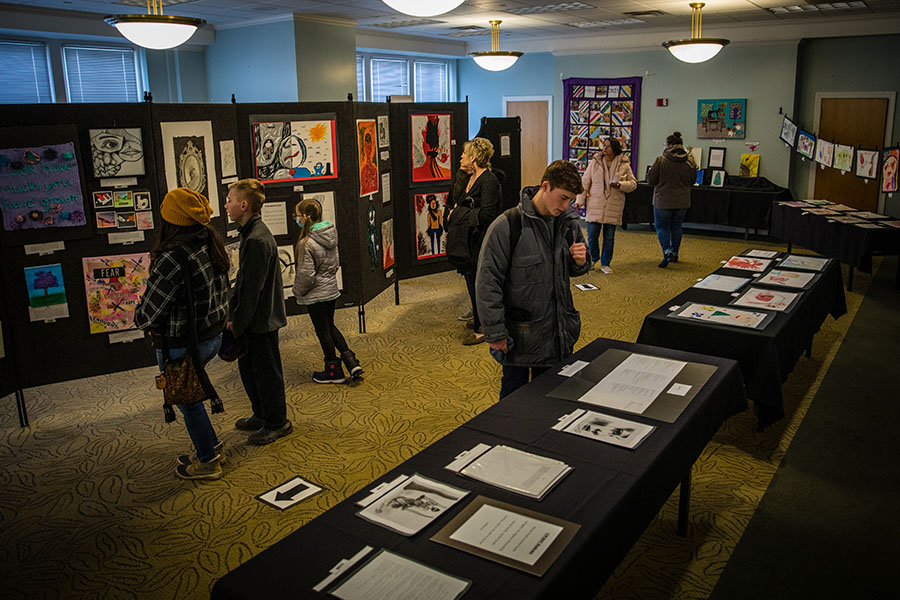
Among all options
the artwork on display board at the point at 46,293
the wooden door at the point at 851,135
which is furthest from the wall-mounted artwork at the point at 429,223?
the wooden door at the point at 851,135

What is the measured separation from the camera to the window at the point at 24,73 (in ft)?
26.9

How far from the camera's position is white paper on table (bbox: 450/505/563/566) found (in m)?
1.77

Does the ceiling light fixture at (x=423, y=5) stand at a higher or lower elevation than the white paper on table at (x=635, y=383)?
higher

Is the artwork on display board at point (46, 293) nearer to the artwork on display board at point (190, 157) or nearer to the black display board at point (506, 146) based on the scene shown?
the artwork on display board at point (190, 157)

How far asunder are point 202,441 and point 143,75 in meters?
7.74

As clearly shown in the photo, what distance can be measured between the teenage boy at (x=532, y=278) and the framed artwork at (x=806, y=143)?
8.22 m

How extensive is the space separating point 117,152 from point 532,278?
9.74 feet

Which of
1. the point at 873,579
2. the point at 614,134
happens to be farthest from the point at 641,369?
the point at 614,134

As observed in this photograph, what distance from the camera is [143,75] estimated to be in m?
9.59

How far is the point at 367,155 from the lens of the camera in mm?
5934

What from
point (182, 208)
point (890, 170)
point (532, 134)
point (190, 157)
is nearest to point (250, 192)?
point (182, 208)

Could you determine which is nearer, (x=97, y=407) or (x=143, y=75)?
(x=97, y=407)

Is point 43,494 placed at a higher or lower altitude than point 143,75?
lower

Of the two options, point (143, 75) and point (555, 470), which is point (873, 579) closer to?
point (555, 470)
